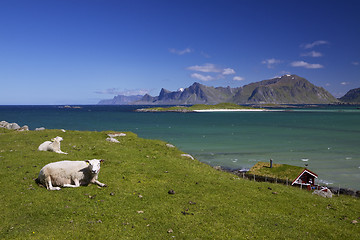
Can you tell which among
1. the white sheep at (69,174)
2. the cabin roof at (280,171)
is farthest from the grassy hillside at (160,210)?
the cabin roof at (280,171)

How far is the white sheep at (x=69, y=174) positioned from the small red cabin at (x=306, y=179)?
91.4 feet

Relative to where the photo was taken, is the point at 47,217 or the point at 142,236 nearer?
the point at 142,236

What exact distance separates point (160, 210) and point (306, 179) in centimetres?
2732

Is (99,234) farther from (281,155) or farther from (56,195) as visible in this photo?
(281,155)

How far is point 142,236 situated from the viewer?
1271 cm

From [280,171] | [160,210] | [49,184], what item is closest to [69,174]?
[49,184]

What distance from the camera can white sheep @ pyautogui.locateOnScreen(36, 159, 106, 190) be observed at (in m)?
17.9

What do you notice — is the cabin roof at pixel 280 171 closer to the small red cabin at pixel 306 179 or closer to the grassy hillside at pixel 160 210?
the small red cabin at pixel 306 179

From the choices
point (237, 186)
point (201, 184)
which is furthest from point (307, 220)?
point (201, 184)

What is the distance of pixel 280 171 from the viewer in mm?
36438

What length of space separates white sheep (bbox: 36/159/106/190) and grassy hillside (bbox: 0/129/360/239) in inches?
27.4

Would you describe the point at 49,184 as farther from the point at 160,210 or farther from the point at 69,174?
the point at 160,210

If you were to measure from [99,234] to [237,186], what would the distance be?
45.3 ft

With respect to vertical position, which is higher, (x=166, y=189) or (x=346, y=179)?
(x=166, y=189)
